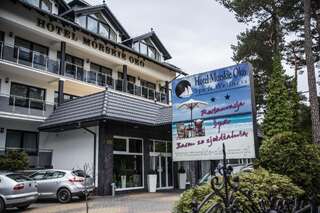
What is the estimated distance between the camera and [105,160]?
56.1 ft

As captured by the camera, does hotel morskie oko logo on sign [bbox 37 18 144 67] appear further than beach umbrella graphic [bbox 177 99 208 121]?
Yes

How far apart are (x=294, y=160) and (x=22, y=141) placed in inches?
765

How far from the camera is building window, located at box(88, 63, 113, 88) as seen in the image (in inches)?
1040

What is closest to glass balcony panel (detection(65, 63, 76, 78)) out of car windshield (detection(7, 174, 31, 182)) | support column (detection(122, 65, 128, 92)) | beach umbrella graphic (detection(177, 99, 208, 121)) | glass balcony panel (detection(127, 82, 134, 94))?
support column (detection(122, 65, 128, 92))

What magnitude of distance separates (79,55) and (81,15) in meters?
3.26

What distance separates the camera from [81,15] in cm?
2650

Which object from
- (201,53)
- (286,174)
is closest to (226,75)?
(286,174)

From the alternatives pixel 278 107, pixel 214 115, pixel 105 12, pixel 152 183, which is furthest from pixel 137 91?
pixel 214 115

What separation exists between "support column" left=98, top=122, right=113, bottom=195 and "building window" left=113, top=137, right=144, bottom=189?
0.67 meters

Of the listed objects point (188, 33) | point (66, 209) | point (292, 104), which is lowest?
point (66, 209)

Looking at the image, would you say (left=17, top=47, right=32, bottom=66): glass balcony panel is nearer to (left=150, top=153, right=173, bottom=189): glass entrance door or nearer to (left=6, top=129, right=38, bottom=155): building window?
(left=6, top=129, right=38, bottom=155): building window

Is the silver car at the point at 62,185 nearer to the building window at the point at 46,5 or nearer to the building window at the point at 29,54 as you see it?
the building window at the point at 29,54

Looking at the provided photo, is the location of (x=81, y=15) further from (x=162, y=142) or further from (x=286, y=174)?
(x=286, y=174)

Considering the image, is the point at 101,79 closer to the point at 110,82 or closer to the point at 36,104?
the point at 110,82
